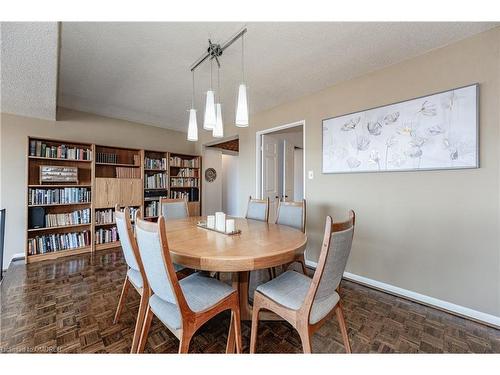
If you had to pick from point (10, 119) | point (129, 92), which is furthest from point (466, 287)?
point (10, 119)

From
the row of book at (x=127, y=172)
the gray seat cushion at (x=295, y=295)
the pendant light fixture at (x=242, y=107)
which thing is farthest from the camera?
the row of book at (x=127, y=172)

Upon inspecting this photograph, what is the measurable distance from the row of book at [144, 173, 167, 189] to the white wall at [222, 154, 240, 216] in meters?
2.36

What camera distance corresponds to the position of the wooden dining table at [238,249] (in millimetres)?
1152

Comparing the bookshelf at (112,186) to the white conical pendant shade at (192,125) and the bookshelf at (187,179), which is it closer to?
the bookshelf at (187,179)

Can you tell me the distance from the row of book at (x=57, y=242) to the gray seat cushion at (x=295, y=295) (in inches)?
132

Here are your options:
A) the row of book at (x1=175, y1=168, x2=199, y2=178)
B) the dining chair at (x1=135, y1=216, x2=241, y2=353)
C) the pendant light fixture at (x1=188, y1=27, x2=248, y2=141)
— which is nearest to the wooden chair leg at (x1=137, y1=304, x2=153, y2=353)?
the dining chair at (x1=135, y1=216, x2=241, y2=353)

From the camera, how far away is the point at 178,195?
180 inches

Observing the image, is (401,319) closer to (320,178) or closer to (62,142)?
(320,178)

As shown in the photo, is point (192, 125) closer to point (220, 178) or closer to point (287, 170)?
point (287, 170)

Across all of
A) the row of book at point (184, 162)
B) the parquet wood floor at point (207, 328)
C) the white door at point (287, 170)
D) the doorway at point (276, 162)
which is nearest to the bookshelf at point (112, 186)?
the row of book at point (184, 162)

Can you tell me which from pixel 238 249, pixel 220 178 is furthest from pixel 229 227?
pixel 220 178

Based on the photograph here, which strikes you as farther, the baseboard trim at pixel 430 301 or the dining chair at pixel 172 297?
the baseboard trim at pixel 430 301
